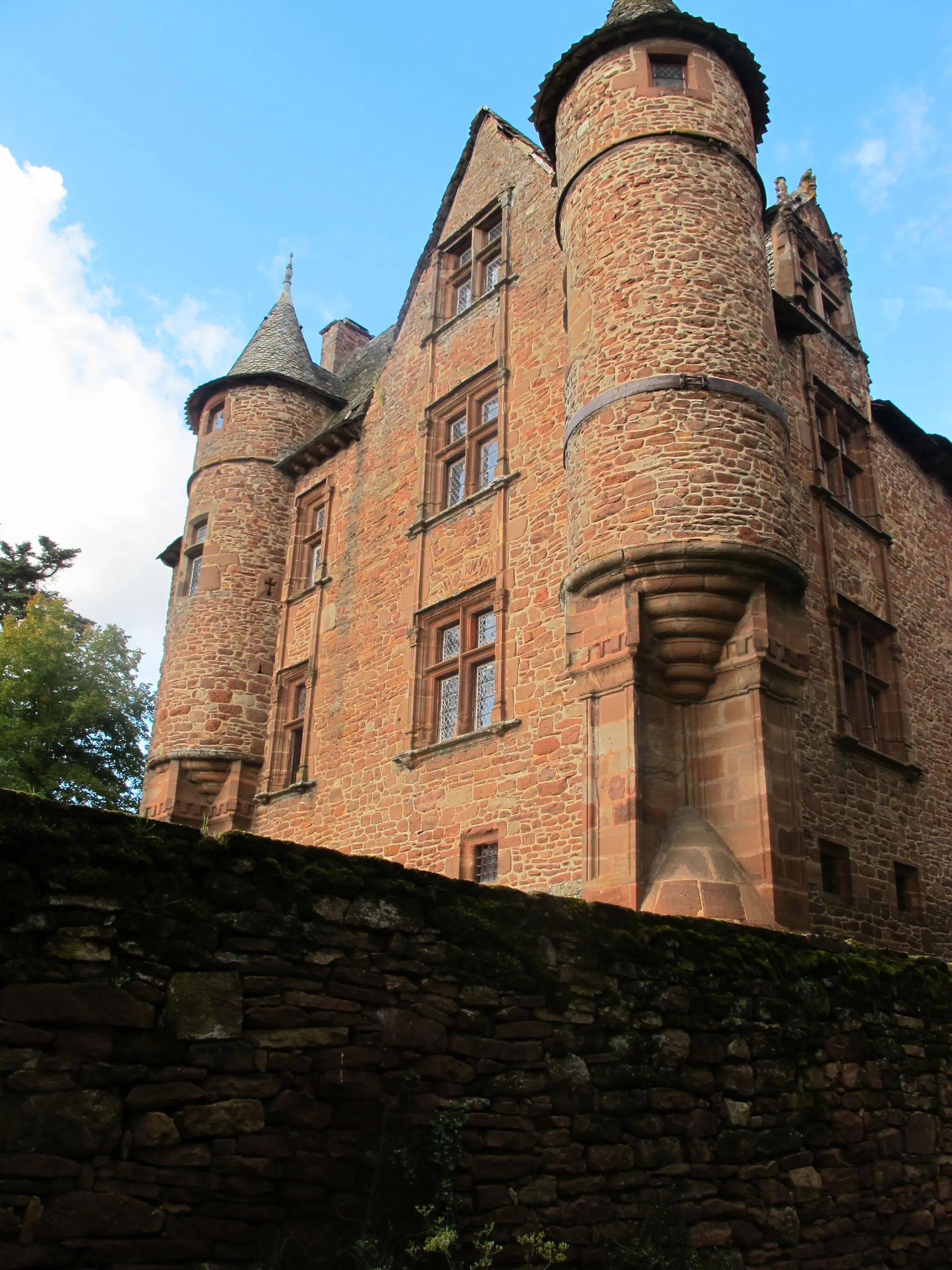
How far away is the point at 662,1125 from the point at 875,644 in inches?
404

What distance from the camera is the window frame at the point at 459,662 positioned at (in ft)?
44.2

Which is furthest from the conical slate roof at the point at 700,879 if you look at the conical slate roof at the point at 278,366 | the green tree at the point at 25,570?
the green tree at the point at 25,570

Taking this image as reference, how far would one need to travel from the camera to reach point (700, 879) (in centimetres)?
925

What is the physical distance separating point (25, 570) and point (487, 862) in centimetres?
2330

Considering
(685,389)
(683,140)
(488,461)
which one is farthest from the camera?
(488,461)

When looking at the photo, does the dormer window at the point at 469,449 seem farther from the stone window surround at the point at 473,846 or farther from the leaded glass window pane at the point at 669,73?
the stone window surround at the point at 473,846

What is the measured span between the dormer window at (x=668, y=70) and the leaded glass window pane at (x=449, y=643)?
23.9 ft

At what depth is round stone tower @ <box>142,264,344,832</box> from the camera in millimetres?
17734

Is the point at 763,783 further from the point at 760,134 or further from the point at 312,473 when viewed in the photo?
the point at 312,473

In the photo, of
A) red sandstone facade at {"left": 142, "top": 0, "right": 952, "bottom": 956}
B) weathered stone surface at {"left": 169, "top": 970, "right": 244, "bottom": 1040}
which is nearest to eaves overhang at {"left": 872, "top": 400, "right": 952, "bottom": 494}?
red sandstone facade at {"left": 142, "top": 0, "right": 952, "bottom": 956}

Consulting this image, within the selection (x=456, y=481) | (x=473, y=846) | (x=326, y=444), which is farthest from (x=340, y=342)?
(x=473, y=846)

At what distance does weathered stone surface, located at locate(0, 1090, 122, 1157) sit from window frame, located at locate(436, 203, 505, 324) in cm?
1400

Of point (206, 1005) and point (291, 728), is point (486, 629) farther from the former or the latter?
point (206, 1005)

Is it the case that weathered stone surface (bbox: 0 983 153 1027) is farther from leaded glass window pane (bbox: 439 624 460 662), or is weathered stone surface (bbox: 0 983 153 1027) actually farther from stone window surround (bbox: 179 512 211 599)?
stone window surround (bbox: 179 512 211 599)
